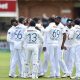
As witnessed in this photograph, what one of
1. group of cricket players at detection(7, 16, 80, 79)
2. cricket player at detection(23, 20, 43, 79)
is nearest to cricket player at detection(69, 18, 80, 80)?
group of cricket players at detection(7, 16, 80, 79)

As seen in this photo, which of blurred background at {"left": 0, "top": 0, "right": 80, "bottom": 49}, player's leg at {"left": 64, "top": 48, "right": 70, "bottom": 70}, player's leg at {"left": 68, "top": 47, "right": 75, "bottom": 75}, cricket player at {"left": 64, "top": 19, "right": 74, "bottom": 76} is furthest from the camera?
blurred background at {"left": 0, "top": 0, "right": 80, "bottom": 49}

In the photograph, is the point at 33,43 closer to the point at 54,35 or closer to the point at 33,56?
the point at 33,56

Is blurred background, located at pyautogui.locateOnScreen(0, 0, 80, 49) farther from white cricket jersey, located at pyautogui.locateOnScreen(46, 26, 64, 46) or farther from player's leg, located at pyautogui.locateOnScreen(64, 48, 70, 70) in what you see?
white cricket jersey, located at pyautogui.locateOnScreen(46, 26, 64, 46)

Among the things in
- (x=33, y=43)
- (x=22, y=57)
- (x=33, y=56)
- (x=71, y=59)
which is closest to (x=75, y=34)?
(x=71, y=59)

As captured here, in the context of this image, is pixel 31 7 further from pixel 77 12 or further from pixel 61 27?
pixel 61 27

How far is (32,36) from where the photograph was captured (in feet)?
69.4

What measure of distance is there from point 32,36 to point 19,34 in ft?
2.73

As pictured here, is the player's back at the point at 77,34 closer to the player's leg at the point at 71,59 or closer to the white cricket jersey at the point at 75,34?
the white cricket jersey at the point at 75,34

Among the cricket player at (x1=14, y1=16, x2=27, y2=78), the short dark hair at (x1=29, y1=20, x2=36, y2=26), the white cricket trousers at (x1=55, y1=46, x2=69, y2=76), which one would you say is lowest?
the white cricket trousers at (x1=55, y1=46, x2=69, y2=76)

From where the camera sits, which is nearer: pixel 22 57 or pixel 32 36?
pixel 32 36

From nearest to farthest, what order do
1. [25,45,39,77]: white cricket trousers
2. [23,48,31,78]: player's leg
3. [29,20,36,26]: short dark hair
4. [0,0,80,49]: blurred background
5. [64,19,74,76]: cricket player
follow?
1. [29,20,36,26]: short dark hair
2. [25,45,39,77]: white cricket trousers
3. [23,48,31,78]: player's leg
4. [64,19,74,76]: cricket player
5. [0,0,80,49]: blurred background

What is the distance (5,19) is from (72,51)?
21667mm

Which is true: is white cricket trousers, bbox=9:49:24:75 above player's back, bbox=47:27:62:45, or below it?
below

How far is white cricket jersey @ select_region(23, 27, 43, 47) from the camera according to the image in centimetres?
2114
